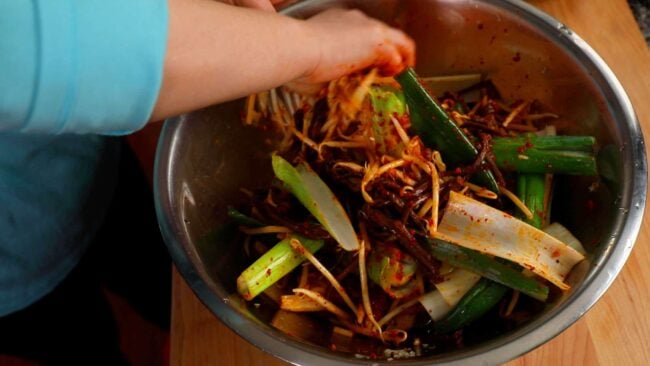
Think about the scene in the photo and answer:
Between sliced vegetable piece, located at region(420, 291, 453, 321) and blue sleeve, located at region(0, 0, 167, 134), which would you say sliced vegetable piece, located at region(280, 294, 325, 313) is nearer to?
sliced vegetable piece, located at region(420, 291, 453, 321)

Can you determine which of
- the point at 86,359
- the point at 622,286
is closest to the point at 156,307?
the point at 86,359

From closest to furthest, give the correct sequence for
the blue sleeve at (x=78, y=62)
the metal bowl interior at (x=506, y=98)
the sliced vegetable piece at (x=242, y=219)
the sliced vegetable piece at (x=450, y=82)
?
the blue sleeve at (x=78, y=62) < the metal bowl interior at (x=506, y=98) < the sliced vegetable piece at (x=242, y=219) < the sliced vegetable piece at (x=450, y=82)

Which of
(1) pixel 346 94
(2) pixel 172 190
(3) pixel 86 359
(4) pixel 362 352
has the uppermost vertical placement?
(1) pixel 346 94

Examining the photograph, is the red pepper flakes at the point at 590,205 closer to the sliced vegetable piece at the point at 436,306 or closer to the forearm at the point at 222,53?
the sliced vegetable piece at the point at 436,306

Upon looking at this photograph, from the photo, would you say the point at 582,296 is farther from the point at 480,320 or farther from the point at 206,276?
the point at 206,276

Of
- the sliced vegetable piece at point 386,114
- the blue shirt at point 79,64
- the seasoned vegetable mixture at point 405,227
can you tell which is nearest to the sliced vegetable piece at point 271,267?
the seasoned vegetable mixture at point 405,227

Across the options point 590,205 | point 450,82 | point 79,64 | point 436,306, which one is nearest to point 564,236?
point 590,205

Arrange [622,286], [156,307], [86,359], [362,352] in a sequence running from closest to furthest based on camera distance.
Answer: [362,352] → [622,286] → [86,359] → [156,307]

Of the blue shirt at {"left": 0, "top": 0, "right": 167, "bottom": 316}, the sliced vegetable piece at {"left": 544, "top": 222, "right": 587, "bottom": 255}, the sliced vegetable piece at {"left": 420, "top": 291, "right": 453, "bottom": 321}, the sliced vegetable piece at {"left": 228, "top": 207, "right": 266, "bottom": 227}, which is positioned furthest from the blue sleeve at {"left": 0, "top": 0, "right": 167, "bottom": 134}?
the sliced vegetable piece at {"left": 544, "top": 222, "right": 587, "bottom": 255}
